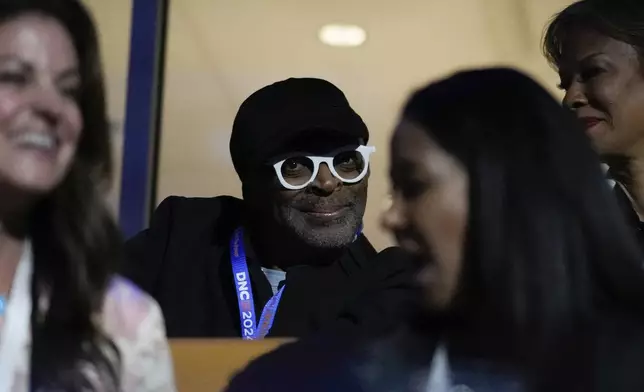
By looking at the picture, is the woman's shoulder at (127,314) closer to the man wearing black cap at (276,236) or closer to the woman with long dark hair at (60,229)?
the woman with long dark hair at (60,229)

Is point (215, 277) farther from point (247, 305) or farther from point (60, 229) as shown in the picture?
point (60, 229)

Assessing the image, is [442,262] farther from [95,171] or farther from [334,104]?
[334,104]

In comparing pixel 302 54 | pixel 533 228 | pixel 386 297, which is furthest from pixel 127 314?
pixel 302 54

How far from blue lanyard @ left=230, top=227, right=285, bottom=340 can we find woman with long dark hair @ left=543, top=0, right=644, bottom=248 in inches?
20.6

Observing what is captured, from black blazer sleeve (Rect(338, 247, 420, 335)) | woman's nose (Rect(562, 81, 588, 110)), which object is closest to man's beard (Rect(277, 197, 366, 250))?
black blazer sleeve (Rect(338, 247, 420, 335))

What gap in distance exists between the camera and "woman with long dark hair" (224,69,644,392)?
69 centimetres

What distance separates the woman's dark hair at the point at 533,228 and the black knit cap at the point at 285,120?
0.63 metres

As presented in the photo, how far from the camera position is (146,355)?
2.72 ft

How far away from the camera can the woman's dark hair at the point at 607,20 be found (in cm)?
106

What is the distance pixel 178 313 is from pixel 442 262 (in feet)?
2.25

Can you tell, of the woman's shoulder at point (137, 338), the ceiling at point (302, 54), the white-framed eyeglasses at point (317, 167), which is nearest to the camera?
the woman's shoulder at point (137, 338)

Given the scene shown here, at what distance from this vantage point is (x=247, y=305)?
1.26m

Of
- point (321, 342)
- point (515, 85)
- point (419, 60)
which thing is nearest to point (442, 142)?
point (515, 85)

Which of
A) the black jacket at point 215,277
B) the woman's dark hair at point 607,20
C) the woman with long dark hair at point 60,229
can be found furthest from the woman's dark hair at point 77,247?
the woman's dark hair at point 607,20
